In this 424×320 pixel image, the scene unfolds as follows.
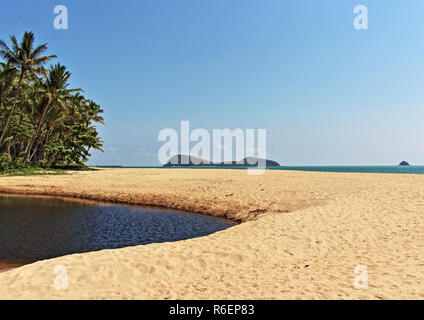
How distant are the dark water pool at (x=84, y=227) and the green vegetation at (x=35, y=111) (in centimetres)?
2430

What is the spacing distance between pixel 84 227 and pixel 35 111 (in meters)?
38.3

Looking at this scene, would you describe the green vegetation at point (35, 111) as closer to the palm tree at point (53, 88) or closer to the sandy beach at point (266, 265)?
the palm tree at point (53, 88)

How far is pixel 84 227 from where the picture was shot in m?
12.4

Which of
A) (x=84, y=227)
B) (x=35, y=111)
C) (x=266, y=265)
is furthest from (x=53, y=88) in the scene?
(x=266, y=265)

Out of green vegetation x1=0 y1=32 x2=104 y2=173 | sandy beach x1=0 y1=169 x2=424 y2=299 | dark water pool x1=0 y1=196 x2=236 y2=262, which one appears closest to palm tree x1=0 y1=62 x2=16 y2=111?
green vegetation x1=0 y1=32 x2=104 y2=173

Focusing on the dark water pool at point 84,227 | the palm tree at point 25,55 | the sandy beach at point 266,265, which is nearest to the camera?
the sandy beach at point 266,265

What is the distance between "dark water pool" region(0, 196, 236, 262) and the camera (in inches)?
371

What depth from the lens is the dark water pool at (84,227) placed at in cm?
943

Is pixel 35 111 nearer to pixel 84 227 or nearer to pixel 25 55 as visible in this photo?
pixel 25 55

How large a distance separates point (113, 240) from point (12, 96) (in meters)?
41.3

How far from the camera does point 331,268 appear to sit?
6.05 meters

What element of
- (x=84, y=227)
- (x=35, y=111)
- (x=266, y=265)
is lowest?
(x=84, y=227)

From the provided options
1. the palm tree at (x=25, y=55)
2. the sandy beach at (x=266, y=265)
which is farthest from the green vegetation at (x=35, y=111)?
the sandy beach at (x=266, y=265)

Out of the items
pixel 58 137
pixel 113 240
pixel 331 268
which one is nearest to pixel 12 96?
pixel 58 137
